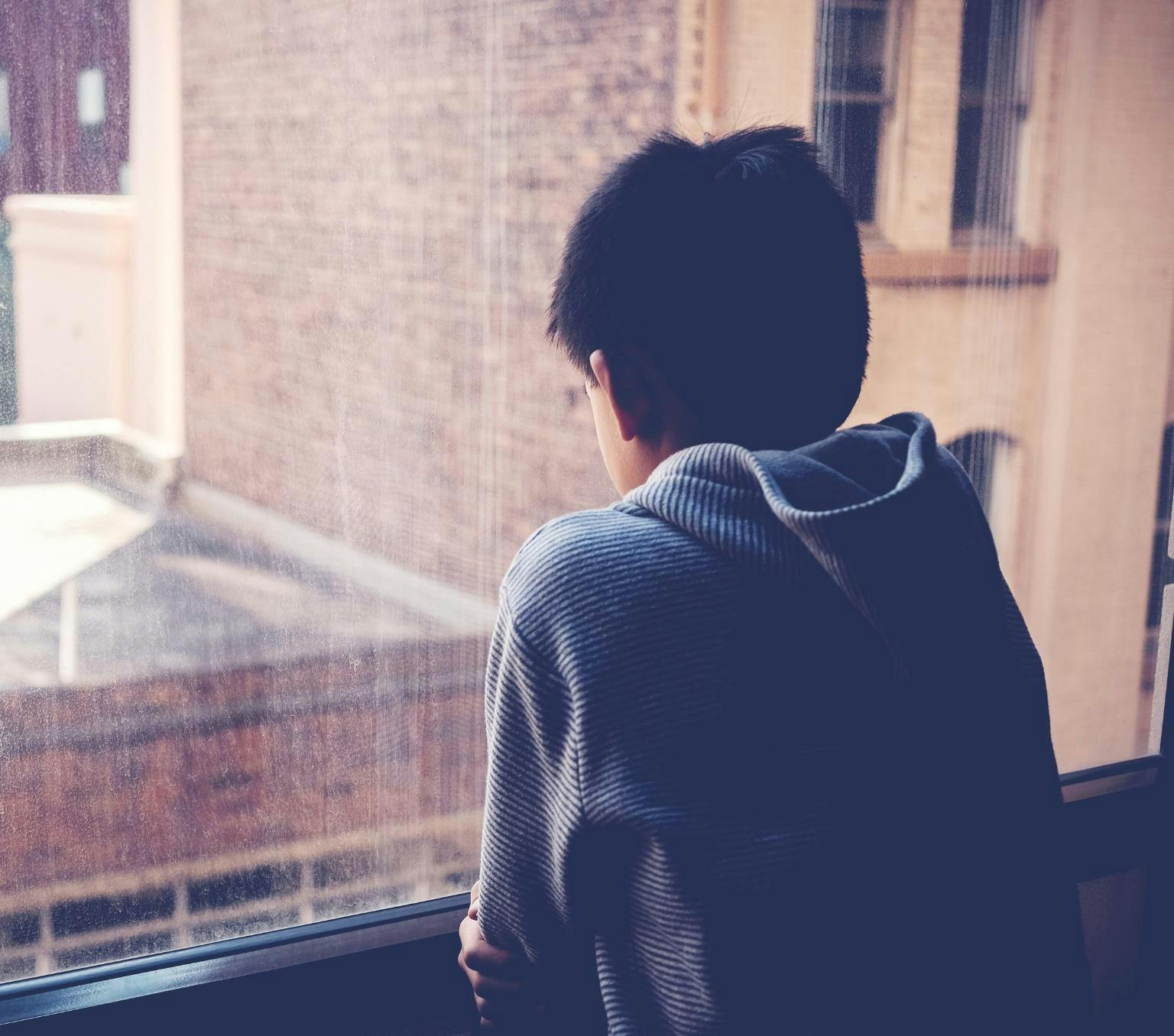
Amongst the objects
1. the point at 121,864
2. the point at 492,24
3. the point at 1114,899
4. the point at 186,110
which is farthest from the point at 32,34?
the point at 1114,899

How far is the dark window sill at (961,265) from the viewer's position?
166 cm

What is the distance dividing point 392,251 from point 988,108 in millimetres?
922

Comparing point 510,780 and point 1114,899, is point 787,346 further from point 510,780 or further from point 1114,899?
point 1114,899

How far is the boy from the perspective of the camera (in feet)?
2.34

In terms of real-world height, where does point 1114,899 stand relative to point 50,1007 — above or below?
below

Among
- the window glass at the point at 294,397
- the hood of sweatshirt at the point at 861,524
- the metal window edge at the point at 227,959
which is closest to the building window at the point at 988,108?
the window glass at the point at 294,397

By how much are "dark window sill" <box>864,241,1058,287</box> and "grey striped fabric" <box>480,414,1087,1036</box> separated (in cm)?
94

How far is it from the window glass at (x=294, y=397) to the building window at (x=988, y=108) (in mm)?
123

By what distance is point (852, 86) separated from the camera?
1545 millimetres

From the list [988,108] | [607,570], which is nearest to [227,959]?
[607,570]

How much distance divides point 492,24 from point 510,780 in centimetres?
83

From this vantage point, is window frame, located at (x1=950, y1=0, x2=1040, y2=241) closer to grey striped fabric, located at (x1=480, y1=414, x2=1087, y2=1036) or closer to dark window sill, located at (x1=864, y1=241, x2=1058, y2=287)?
dark window sill, located at (x1=864, y1=241, x2=1058, y2=287)

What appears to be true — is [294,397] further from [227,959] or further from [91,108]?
[227,959]

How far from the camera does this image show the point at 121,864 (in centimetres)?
116
